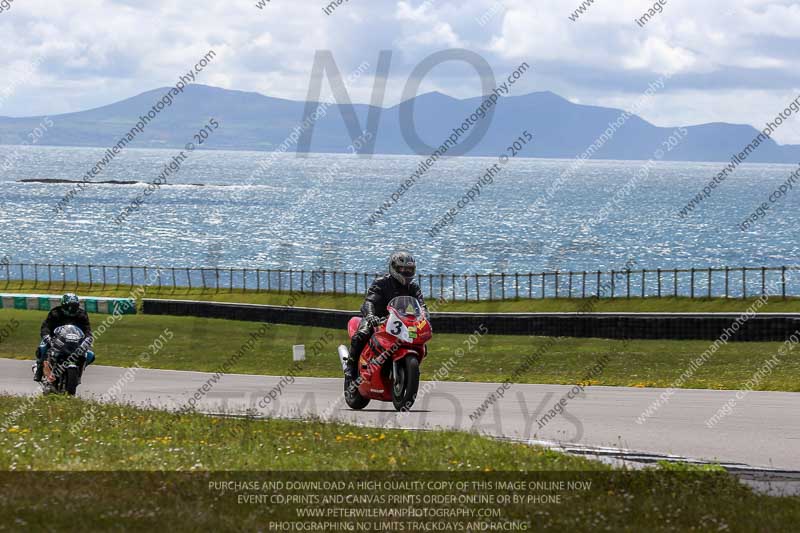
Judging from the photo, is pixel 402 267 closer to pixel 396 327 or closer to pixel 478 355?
pixel 396 327

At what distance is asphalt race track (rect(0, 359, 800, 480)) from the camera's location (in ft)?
39.6

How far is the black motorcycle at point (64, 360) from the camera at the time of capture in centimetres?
1745

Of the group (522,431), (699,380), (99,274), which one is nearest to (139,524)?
(522,431)

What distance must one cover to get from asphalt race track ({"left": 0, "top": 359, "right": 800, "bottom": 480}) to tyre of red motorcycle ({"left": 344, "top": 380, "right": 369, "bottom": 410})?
0.18 m

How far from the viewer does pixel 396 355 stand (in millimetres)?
15078

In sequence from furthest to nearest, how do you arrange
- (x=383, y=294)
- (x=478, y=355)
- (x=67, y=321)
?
(x=478, y=355) < (x=67, y=321) < (x=383, y=294)

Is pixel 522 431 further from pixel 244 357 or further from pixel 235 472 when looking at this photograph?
pixel 244 357

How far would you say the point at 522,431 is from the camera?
44.9ft

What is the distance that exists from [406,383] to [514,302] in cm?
3313

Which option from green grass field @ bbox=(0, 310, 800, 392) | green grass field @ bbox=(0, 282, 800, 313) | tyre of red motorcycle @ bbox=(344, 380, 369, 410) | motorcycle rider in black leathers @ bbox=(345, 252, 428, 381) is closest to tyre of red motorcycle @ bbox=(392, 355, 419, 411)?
motorcycle rider in black leathers @ bbox=(345, 252, 428, 381)

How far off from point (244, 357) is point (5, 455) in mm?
21210

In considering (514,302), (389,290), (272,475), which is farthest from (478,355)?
(272,475)

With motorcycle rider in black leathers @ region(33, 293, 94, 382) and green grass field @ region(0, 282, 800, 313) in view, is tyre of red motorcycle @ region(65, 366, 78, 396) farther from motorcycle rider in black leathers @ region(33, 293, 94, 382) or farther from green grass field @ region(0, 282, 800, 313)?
green grass field @ region(0, 282, 800, 313)

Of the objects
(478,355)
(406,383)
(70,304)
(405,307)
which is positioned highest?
(405,307)
